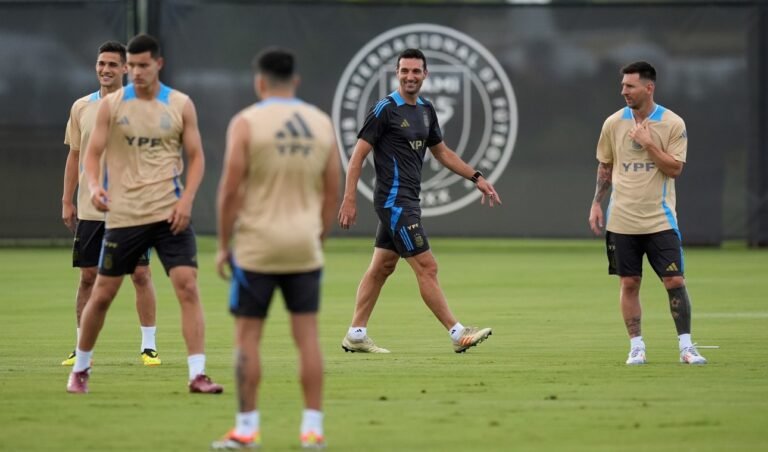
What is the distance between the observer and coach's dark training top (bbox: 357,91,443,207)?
39.6 feet

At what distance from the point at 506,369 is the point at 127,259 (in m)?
2.94

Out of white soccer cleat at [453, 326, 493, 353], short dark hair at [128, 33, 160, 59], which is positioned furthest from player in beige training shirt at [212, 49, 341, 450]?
white soccer cleat at [453, 326, 493, 353]

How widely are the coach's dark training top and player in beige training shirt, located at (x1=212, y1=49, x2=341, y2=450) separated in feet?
15.4

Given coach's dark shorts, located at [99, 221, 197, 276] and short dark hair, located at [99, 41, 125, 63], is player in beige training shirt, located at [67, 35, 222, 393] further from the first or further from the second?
short dark hair, located at [99, 41, 125, 63]

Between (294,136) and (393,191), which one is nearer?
(294,136)

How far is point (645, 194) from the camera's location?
1125 centimetres

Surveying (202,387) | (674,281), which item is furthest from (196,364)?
(674,281)

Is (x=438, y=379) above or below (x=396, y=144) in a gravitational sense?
below

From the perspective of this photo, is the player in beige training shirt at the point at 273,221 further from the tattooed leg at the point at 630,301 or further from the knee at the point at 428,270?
the knee at the point at 428,270

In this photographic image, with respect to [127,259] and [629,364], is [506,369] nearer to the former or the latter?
[629,364]

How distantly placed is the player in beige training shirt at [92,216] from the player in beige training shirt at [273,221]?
3.75 metres

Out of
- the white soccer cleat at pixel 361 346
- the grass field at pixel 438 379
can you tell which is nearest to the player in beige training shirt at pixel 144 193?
the grass field at pixel 438 379

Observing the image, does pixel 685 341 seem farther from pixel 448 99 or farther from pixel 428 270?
pixel 448 99

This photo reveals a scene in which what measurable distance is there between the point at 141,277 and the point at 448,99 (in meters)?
13.5
